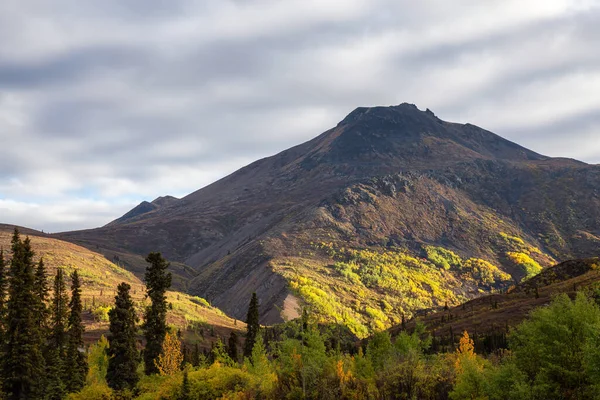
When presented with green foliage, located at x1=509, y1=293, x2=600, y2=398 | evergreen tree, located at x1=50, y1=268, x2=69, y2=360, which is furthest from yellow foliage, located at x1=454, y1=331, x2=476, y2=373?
evergreen tree, located at x1=50, y1=268, x2=69, y2=360

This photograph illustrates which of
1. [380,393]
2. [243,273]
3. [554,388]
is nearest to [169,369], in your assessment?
[380,393]

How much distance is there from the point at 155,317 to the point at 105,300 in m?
88.7

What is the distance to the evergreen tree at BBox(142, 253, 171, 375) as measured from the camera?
49.2 meters

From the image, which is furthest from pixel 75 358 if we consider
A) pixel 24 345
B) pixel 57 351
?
pixel 24 345

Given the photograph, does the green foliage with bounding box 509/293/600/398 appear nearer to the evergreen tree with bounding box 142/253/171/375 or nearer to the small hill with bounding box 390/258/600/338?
the evergreen tree with bounding box 142/253/171/375

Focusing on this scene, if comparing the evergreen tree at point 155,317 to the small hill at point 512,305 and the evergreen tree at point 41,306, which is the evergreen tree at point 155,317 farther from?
the small hill at point 512,305

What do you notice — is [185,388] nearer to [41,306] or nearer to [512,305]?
[41,306]

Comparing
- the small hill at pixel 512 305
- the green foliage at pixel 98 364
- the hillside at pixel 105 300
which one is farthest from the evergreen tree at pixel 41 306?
the small hill at pixel 512 305

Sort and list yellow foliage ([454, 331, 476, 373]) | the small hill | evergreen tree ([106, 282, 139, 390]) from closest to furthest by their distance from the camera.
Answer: yellow foliage ([454, 331, 476, 373]), evergreen tree ([106, 282, 139, 390]), the small hill

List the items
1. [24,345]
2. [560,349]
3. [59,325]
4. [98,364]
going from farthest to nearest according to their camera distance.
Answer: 1. [98,364]
2. [59,325]
3. [24,345]
4. [560,349]

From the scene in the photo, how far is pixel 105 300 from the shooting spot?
129 m

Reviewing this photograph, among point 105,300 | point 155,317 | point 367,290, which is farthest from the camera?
point 367,290

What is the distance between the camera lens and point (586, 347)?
2872 cm

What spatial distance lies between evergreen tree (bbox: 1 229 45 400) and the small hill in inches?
2798
